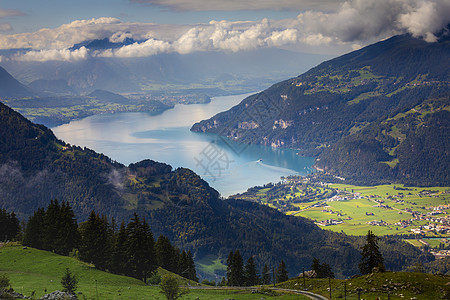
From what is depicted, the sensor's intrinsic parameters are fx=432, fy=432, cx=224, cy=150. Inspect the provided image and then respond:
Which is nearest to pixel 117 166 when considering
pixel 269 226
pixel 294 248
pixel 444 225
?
pixel 269 226

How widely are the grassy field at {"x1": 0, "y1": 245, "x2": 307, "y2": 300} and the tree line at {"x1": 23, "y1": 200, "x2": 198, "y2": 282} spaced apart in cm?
283

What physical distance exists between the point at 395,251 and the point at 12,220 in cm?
9403

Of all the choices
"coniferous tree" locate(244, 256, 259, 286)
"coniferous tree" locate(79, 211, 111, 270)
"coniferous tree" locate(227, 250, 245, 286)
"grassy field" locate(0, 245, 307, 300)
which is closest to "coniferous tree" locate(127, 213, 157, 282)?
"coniferous tree" locate(79, 211, 111, 270)

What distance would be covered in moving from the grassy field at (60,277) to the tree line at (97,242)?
2.83 meters

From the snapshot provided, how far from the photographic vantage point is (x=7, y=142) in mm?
146125

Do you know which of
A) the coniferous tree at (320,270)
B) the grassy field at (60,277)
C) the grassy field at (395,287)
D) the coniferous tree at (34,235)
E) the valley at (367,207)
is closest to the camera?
the grassy field at (395,287)

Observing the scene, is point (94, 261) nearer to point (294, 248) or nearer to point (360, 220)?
point (294, 248)

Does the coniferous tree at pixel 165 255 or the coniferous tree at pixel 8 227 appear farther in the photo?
the coniferous tree at pixel 8 227

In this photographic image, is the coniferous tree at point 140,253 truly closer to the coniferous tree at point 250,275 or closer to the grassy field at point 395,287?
the coniferous tree at point 250,275

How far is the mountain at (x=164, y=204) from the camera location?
115938 millimetres

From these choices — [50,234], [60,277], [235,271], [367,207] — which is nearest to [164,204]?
[235,271]

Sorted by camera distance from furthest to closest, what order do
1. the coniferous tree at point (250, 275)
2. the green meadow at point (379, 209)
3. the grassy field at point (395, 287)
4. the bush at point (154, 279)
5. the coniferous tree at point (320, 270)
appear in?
the green meadow at point (379, 209) < the coniferous tree at point (250, 275) < the coniferous tree at point (320, 270) < the bush at point (154, 279) < the grassy field at point (395, 287)

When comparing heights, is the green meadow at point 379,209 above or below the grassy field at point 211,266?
above

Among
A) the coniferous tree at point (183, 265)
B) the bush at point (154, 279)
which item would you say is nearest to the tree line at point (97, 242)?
the bush at point (154, 279)
